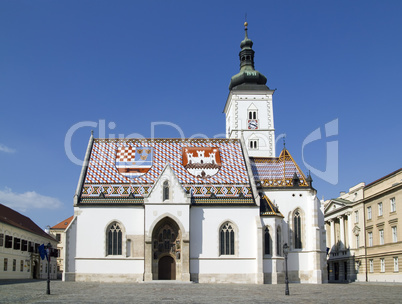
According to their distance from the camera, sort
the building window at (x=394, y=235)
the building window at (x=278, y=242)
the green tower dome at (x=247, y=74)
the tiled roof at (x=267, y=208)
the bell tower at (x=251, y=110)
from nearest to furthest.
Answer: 1. the building window at (x=278, y=242)
2. the tiled roof at (x=267, y=208)
3. the building window at (x=394, y=235)
4. the bell tower at (x=251, y=110)
5. the green tower dome at (x=247, y=74)

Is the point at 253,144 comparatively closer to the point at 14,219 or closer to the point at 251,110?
the point at 251,110

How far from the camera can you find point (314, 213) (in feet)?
164

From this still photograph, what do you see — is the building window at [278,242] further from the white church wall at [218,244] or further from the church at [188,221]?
the white church wall at [218,244]

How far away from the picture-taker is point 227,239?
47.1 m

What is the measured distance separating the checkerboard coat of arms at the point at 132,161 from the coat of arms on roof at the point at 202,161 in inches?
154

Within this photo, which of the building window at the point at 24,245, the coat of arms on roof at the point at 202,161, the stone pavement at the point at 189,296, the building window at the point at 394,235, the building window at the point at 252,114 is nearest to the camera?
the stone pavement at the point at 189,296

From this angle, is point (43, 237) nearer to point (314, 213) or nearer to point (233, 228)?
point (233, 228)

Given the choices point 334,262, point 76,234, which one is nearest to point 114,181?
point 76,234

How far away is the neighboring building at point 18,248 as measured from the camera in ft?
172

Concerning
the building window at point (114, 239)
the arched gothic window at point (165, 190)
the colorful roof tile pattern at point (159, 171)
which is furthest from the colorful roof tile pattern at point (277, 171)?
the building window at point (114, 239)

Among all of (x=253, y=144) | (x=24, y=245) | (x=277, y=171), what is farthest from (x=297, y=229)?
(x=24, y=245)

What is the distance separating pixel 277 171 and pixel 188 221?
12680 mm

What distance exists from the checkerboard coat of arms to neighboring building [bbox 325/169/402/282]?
986 inches

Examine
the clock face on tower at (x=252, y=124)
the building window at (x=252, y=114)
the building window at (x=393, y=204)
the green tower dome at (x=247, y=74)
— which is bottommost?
the building window at (x=393, y=204)
